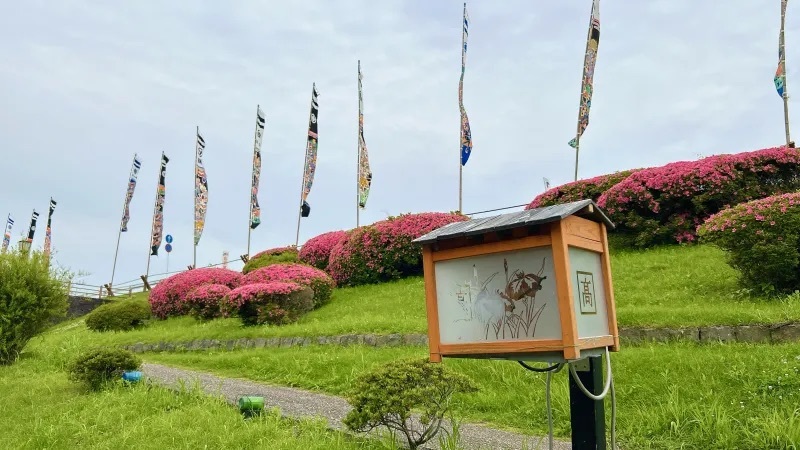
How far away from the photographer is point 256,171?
24625 mm

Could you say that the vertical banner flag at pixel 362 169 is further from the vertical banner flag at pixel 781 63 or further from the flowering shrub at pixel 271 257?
the vertical banner flag at pixel 781 63

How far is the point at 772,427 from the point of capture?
401 centimetres

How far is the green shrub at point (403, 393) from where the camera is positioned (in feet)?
13.6

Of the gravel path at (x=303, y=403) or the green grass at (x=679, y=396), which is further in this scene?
the gravel path at (x=303, y=403)

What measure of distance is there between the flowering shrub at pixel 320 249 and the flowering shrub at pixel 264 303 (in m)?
4.98

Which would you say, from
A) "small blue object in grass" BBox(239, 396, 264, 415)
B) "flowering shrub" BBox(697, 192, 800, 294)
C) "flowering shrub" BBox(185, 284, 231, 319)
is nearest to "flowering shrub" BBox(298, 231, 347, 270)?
"flowering shrub" BBox(185, 284, 231, 319)

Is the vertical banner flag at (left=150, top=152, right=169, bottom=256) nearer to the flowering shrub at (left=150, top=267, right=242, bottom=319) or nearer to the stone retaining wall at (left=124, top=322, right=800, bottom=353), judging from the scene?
the flowering shrub at (left=150, top=267, right=242, bottom=319)

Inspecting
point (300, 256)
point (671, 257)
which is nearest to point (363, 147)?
point (300, 256)

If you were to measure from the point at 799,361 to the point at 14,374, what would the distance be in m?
10.4

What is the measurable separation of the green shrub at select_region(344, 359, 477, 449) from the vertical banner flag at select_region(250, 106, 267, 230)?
69.7 ft

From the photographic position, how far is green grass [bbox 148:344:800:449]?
13.8ft

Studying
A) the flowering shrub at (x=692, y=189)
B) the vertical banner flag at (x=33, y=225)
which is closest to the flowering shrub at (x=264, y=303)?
the flowering shrub at (x=692, y=189)

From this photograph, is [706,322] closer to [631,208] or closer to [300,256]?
[631,208]

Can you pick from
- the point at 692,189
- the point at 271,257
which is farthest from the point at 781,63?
the point at 271,257
